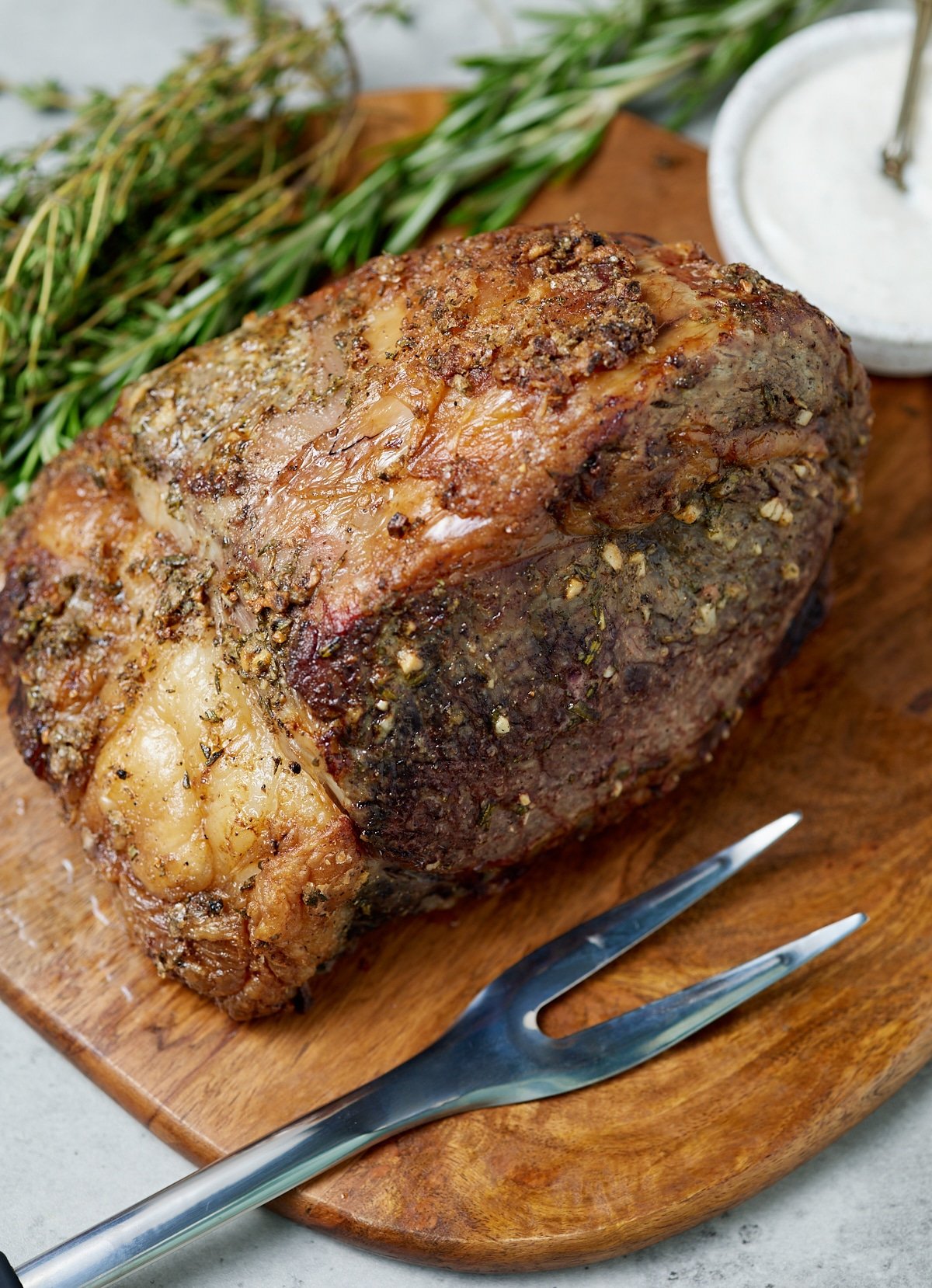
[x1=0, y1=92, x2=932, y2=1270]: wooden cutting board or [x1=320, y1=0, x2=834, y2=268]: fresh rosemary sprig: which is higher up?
[x1=320, y1=0, x2=834, y2=268]: fresh rosemary sprig

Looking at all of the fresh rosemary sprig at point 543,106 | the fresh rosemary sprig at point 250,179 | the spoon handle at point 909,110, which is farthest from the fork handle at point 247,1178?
the spoon handle at point 909,110

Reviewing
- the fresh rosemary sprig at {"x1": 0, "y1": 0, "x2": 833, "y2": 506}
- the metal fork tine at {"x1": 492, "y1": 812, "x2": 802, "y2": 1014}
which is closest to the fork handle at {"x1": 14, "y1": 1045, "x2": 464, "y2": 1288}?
the metal fork tine at {"x1": 492, "y1": 812, "x2": 802, "y2": 1014}

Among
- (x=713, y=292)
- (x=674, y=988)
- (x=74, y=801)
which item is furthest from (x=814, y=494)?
(x=74, y=801)

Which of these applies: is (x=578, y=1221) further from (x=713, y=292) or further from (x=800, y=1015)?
(x=713, y=292)

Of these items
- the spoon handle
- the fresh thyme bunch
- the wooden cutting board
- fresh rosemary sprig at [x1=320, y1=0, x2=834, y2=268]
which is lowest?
the wooden cutting board

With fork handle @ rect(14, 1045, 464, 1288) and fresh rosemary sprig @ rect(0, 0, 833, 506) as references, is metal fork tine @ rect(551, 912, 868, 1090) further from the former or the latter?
fresh rosemary sprig @ rect(0, 0, 833, 506)

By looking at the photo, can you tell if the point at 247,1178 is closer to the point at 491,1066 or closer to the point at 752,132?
the point at 491,1066

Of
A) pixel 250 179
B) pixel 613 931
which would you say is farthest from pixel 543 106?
pixel 613 931

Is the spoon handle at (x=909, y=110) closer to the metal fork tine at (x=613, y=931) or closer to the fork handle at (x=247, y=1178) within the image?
the metal fork tine at (x=613, y=931)
